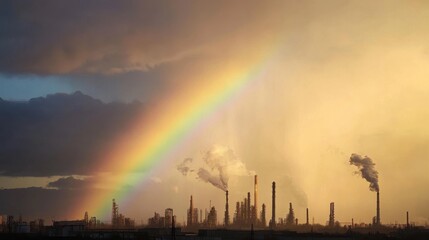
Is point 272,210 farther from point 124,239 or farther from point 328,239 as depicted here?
point 124,239

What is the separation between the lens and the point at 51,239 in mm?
93562

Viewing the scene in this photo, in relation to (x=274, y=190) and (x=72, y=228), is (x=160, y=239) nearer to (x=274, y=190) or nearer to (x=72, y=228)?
(x=72, y=228)

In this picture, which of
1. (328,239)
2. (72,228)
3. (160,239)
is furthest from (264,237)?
(72,228)

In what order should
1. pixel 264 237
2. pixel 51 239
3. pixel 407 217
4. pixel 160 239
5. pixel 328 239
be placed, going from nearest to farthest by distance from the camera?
pixel 51 239, pixel 160 239, pixel 328 239, pixel 264 237, pixel 407 217

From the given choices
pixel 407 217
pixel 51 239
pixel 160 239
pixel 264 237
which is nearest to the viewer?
pixel 51 239

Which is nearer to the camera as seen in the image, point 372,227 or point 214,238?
point 214,238

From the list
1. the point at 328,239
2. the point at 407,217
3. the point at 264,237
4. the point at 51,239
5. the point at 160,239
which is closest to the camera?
the point at 51,239

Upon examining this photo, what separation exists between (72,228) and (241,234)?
3856 cm

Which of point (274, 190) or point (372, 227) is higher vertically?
point (274, 190)

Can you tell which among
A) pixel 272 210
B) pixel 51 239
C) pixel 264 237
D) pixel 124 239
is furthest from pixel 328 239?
pixel 272 210

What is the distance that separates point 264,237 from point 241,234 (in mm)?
9385

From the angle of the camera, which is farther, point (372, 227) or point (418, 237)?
point (372, 227)

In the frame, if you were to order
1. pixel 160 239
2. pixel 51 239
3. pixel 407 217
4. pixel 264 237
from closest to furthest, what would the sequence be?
pixel 51 239 → pixel 160 239 → pixel 264 237 → pixel 407 217

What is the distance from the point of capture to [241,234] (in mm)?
137375
